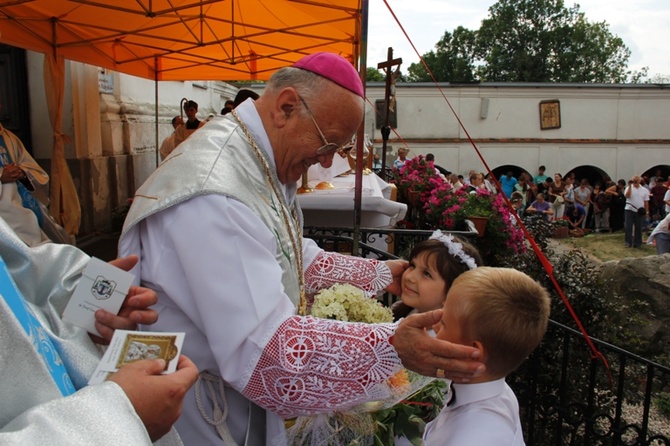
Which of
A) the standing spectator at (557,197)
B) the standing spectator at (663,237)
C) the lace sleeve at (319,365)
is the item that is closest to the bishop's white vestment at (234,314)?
the lace sleeve at (319,365)

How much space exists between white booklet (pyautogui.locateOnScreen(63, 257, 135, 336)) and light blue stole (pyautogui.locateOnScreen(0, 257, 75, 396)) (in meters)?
0.15

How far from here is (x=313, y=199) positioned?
5.70 meters

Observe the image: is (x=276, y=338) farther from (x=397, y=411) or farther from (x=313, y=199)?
(x=313, y=199)

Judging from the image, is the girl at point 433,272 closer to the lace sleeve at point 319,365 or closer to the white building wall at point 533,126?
the lace sleeve at point 319,365

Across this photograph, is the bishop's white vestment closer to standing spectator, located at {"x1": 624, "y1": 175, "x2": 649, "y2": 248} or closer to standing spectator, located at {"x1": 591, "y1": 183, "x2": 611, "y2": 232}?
standing spectator, located at {"x1": 624, "y1": 175, "x2": 649, "y2": 248}

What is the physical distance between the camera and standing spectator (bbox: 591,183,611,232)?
1948cm

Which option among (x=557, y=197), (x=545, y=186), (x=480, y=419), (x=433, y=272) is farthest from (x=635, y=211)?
(x=480, y=419)

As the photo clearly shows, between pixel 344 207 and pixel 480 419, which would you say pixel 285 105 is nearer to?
pixel 480 419

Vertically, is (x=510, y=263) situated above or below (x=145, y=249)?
below

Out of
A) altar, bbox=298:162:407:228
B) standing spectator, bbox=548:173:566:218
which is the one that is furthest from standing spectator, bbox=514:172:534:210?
altar, bbox=298:162:407:228

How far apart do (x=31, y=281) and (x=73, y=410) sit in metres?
0.65

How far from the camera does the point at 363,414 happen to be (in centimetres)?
225

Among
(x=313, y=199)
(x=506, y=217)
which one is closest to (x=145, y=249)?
(x=313, y=199)

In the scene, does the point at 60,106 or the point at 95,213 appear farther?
the point at 95,213
